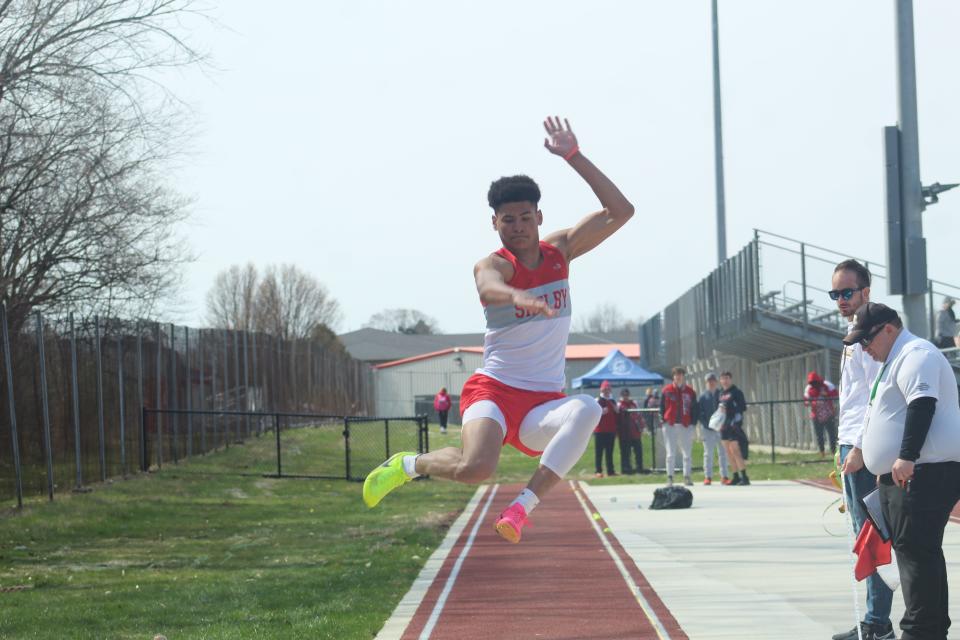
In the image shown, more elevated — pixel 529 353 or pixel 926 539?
pixel 529 353

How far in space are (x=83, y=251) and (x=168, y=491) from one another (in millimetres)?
10605

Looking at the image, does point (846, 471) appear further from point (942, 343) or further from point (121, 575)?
point (942, 343)

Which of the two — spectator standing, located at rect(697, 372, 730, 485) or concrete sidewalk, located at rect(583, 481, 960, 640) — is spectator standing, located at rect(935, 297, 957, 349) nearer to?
spectator standing, located at rect(697, 372, 730, 485)

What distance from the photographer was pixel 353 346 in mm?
152875

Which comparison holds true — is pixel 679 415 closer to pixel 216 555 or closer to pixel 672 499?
pixel 672 499

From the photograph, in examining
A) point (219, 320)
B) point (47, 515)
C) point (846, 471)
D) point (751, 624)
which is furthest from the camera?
point (219, 320)

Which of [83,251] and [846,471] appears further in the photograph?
[83,251]

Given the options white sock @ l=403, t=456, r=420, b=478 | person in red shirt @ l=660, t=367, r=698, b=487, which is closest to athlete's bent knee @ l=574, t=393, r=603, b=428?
white sock @ l=403, t=456, r=420, b=478

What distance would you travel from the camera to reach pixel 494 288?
707cm

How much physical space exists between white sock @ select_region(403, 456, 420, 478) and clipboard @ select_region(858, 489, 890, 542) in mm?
2623

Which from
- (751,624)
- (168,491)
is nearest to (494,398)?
(751,624)

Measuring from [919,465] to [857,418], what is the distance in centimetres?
133

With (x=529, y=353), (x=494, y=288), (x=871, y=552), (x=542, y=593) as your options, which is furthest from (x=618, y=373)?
(x=494, y=288)

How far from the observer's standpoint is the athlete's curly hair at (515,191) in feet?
24.5
